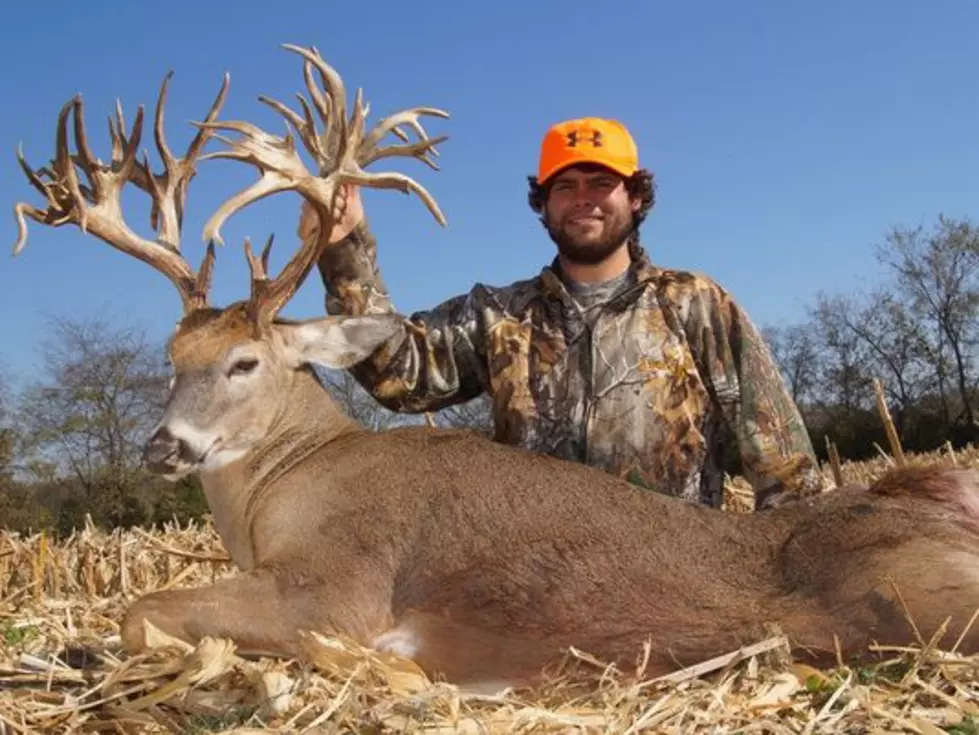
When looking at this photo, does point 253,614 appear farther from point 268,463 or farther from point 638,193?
point 638,193

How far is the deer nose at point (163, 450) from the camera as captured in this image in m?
4.96

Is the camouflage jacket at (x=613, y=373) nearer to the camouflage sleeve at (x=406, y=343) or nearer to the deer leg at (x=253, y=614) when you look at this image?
the camouflage sleeve at (x=406, y=343)

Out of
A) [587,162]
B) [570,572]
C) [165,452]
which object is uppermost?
[587,162]

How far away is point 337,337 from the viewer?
570 centimetres

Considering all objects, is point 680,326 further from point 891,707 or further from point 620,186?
point 891,707

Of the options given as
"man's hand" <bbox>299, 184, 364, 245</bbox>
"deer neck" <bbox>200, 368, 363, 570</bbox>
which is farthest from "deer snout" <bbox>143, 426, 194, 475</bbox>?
"man's hand" <bbox>299, 184, 364, 245</bbox>

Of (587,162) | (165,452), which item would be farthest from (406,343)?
(165,452)

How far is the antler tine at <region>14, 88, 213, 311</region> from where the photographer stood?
5.77m

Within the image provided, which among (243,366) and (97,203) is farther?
(97,203)

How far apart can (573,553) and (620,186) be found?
2.96 metres

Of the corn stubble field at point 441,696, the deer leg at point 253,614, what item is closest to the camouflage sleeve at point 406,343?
the deer leg at point 253,614

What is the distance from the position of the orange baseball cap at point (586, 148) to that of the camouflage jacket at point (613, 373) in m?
0.61

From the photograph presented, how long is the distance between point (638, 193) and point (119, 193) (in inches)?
119

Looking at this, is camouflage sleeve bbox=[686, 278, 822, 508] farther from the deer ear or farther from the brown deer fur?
the deer ear
